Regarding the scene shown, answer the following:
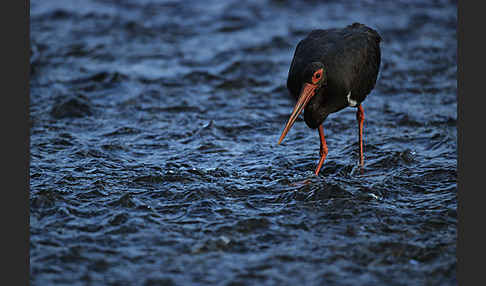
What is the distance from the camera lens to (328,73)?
584cm

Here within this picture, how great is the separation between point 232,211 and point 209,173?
91 cm

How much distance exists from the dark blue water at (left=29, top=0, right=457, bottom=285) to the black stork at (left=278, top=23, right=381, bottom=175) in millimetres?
681

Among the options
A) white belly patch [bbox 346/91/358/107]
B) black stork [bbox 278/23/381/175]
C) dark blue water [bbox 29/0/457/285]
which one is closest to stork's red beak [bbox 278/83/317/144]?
black stork [bbox 278/23/381/175]

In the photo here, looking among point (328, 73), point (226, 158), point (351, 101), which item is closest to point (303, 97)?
point (328, 73)

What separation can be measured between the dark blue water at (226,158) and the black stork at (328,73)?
681 millimetres

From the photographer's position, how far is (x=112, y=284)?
13.7 feet

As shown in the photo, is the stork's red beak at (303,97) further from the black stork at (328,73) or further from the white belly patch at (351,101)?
the white belly patch at (351,101)

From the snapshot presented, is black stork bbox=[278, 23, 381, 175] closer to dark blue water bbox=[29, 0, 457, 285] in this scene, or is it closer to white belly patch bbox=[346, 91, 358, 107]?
white belly patch bbox=[346, 91, 358, 107]

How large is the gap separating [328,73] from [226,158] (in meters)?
1.49

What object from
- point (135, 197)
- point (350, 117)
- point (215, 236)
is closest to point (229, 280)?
point (215, 236)

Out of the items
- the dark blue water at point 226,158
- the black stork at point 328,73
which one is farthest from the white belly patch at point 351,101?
the dark blue water at point 226,158

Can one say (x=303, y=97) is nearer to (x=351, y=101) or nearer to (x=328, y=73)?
(x=328, y=73)

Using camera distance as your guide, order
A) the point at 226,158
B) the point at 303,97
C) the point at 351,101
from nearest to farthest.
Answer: the point at 303,97 → the point at 351,101 → the point at 226,158

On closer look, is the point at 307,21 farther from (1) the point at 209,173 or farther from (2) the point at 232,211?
(2) the point at 232,211
